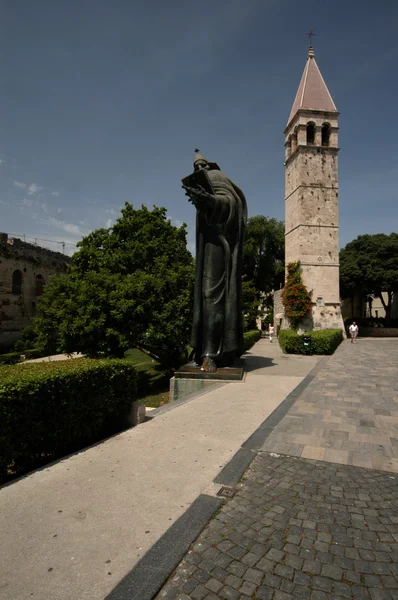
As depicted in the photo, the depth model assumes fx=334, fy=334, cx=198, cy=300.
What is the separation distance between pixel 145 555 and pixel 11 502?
58.2 inches

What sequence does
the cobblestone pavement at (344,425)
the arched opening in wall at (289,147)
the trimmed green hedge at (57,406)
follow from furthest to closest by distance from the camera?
the arched opening in wall at (289,147) < the cobblestone pavement at (344,425) < the trimmed green hedge at (57,406)

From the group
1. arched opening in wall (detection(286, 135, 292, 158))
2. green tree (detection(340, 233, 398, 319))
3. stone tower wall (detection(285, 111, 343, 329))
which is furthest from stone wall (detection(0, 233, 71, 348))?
green tree (detection(340, 233, 398, 319))

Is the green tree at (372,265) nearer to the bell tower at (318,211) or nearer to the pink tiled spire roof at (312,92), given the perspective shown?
the bell tower at (318,211)

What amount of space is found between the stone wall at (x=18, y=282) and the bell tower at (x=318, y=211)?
18.6 metres

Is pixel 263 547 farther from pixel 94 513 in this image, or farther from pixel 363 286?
pixel 363 286

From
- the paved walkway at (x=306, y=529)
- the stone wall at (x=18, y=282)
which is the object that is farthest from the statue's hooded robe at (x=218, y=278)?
the stone wall at (x=18, y=282)

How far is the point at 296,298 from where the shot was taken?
26.4 meters

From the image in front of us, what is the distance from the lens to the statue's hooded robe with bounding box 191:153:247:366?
28.5 ft

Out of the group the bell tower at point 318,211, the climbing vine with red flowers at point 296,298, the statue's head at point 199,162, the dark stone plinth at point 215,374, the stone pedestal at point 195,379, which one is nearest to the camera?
the stone pedestal at point 195,379

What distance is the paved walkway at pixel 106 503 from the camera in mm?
2137

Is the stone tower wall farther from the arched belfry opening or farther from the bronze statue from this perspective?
the bronze statue

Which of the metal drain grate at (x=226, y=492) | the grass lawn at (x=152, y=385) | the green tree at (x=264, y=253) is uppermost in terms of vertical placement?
the green tree at (x=264, y=253)

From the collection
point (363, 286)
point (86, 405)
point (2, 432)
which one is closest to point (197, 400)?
point (86, 405)

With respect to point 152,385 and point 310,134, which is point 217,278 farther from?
point 310,134
